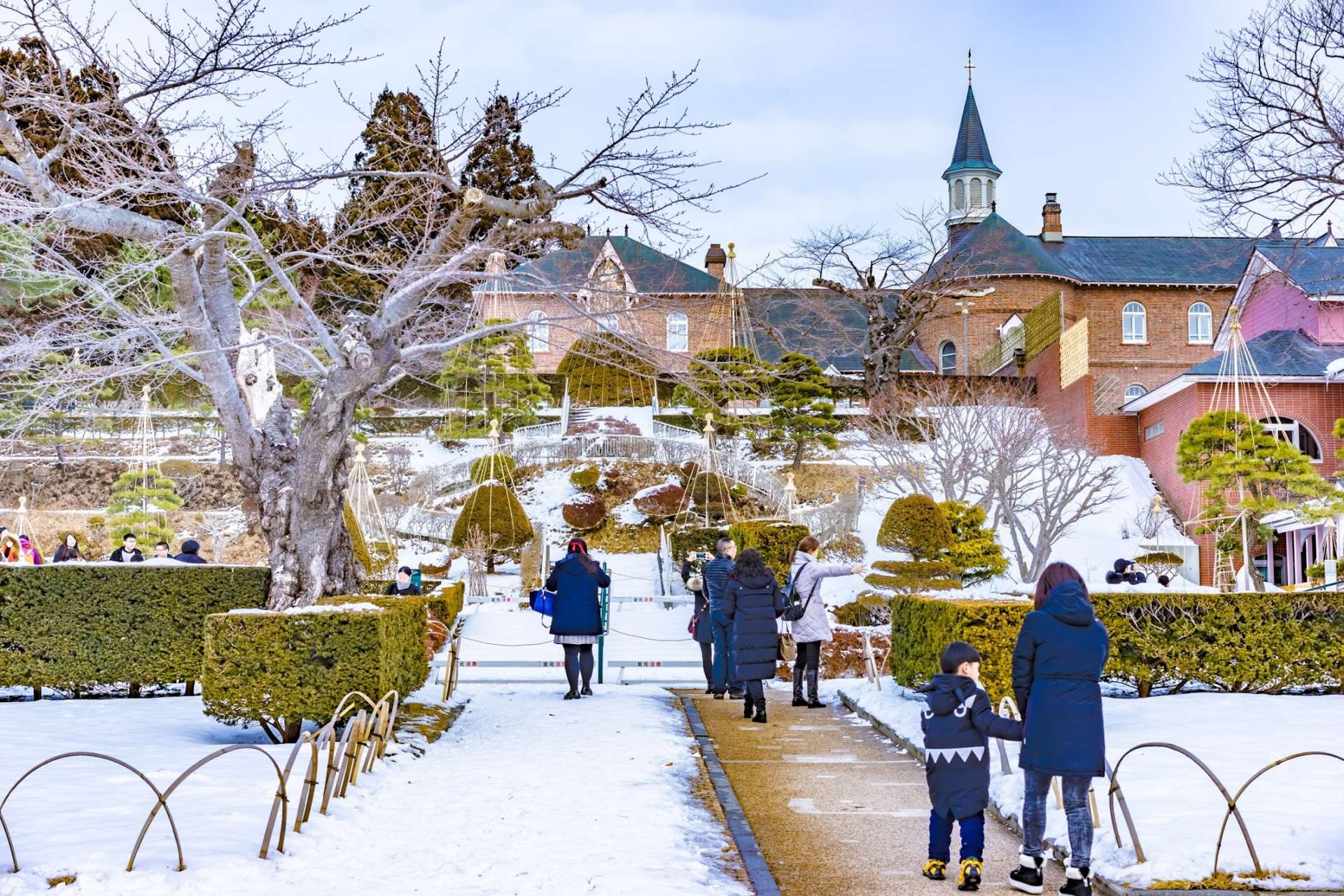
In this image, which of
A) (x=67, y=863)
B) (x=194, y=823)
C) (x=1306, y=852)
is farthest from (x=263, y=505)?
(x=1306, y=852)

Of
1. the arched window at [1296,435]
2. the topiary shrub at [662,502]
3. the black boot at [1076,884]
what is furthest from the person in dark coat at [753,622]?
the arched window at [1296,435]

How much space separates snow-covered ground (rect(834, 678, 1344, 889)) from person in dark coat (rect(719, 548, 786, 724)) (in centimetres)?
102

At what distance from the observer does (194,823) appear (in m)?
5.94

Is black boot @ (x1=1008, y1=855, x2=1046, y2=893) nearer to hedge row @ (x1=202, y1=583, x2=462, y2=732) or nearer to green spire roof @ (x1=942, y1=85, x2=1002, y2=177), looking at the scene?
hedge row @ (x1=202, y1=583, x2=462, y2=732)

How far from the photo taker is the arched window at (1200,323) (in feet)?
154

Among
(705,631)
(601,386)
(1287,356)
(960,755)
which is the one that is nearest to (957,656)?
(960,755)

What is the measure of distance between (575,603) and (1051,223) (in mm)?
43733

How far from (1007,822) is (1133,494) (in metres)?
29.6

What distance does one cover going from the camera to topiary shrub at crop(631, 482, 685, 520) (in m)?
31.3

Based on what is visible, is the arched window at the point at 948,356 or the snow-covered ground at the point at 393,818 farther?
the arched window at the point at 948,356

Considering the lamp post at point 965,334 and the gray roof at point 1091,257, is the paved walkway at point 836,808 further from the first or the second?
the gray roof at point 1091,257

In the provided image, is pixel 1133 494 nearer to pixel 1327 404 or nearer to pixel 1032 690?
pixel 1327 404

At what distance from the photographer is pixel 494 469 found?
102 ft

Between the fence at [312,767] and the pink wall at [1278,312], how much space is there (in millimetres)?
28621
